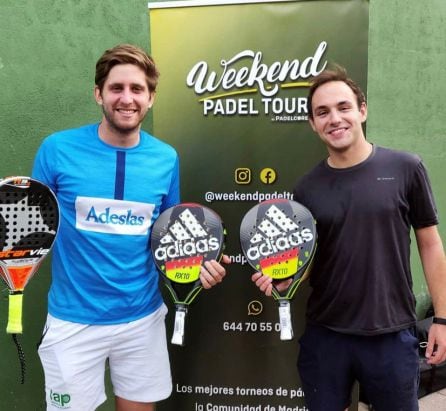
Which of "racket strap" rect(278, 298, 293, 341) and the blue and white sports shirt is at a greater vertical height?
the blue and white sports shirt

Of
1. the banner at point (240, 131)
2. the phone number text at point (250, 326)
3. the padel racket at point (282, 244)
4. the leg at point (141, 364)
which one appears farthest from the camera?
the phone number text at point (250, 326)

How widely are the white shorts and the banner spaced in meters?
0.45

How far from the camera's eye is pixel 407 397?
172cm

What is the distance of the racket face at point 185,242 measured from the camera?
1.79 metres

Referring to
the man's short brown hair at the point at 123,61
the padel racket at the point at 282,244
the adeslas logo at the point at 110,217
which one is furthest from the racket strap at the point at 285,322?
the man's short brown hair at the point at 123,61

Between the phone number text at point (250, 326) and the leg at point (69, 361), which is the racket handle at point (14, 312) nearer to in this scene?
the leg at point (69, 361)

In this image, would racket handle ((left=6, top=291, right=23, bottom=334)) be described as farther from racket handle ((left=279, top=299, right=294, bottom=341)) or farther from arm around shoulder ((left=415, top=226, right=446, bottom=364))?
arm around shoulder ((left=415, top=226, right=446, bottom=364))

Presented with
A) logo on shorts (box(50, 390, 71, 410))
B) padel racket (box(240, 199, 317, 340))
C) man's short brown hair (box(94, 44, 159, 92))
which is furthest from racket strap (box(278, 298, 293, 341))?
man's short brown hair (box(94, 44, 159, 92))

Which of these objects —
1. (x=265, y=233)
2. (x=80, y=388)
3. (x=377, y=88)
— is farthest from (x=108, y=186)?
(x=377, y=88)

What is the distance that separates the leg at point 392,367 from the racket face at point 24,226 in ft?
3.87

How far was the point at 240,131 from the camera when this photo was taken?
2244mm

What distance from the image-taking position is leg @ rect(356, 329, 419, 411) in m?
1.70

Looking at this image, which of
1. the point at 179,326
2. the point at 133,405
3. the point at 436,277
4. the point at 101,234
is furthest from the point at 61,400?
the point at 436,277

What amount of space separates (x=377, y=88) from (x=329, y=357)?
2.23 metres
